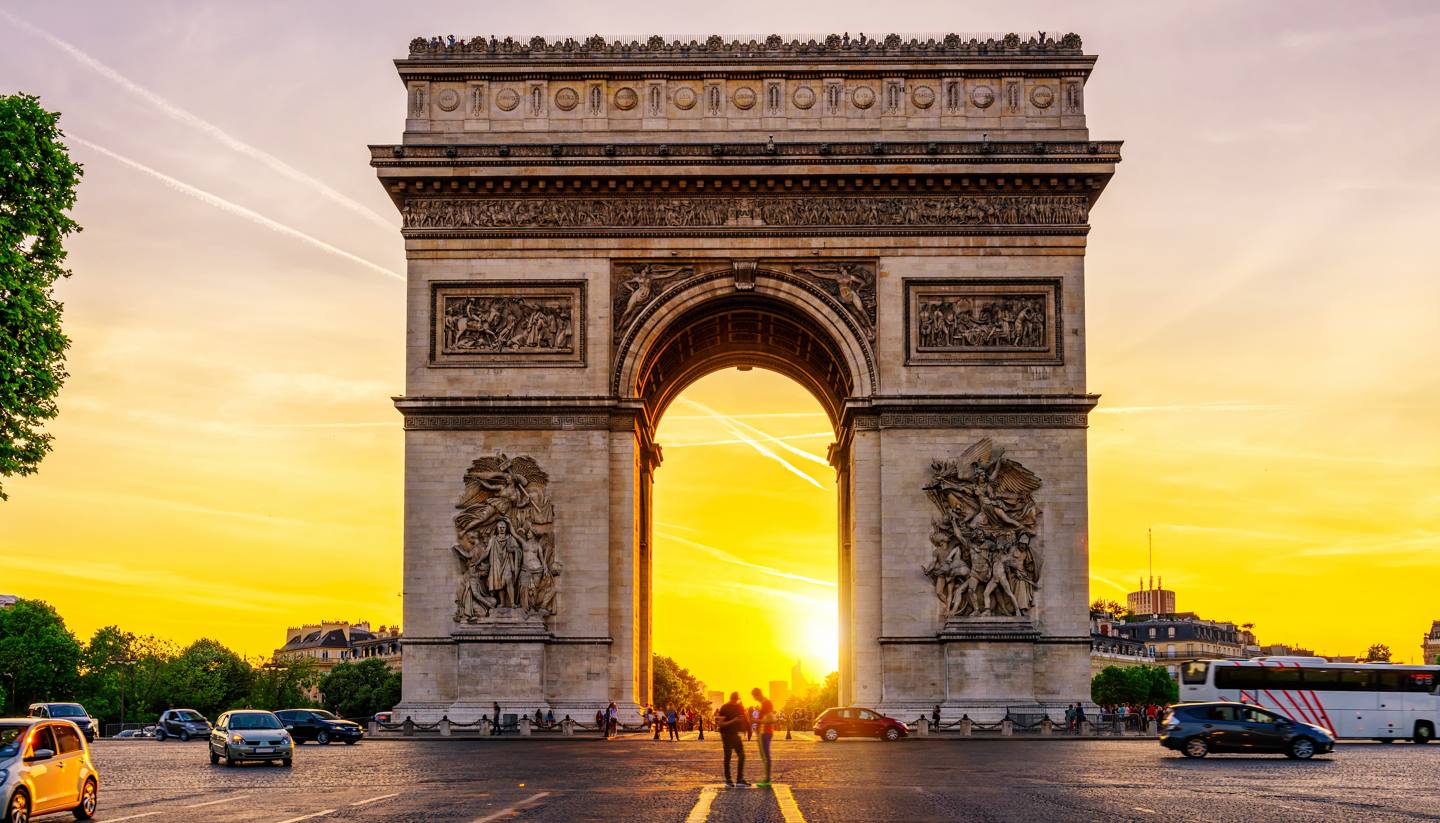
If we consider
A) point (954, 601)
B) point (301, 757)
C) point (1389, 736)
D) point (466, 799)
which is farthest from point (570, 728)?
point (1389, 736)

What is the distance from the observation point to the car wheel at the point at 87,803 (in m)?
21.9

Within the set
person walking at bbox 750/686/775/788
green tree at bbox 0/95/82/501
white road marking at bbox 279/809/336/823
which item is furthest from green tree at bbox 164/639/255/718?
white road marking at bbox 279/809/336/823

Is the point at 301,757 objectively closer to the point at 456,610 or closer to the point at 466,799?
the point at 456,610

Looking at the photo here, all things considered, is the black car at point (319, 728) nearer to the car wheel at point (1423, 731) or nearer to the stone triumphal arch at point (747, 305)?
the stone triumphal arch at point (747, 305)

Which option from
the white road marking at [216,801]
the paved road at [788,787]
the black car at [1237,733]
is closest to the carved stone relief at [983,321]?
the black car at [1237,733]

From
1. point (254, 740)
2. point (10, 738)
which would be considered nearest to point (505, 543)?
point (254, 740)

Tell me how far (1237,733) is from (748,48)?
24.1 meters

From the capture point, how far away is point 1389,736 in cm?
5766

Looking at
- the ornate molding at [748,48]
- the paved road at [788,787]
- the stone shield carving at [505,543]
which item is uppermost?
the ornate molding at [748,48]

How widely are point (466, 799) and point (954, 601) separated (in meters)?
26.2

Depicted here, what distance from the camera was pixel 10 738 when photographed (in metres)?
21.2

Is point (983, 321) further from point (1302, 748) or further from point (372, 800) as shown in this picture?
point (372, 800)

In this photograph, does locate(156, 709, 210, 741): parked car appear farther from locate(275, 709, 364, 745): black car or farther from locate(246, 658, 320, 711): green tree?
locate(246, 658, 320, 711): green tree

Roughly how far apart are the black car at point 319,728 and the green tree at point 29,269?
23180 mm
